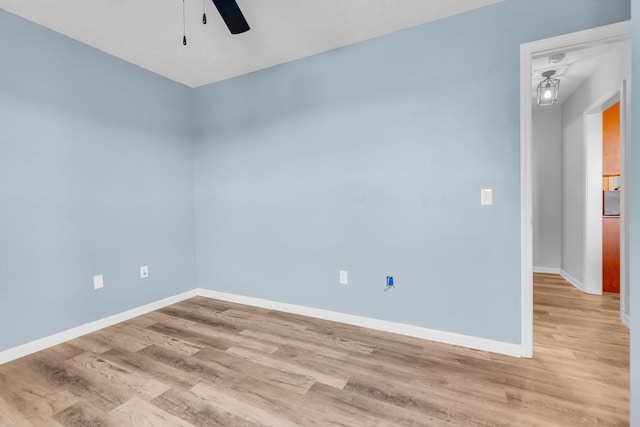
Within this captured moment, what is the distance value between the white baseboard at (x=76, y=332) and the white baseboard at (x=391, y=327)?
664 millimetres

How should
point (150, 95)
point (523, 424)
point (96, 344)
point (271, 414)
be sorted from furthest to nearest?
1. point (150, 95)
2. point (96, 344)
3. point (271, 414)
4. point (523, 424)

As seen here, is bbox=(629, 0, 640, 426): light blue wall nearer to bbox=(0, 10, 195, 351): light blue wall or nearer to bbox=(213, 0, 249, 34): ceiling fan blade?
bbox=(213, 0, 249, 34): ceiling fan blade

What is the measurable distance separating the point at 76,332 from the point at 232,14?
106 inches

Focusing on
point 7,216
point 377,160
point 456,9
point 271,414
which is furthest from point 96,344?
point 456,9

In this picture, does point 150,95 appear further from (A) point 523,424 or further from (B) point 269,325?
(A) point 523,424

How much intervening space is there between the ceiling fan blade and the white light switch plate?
194cm

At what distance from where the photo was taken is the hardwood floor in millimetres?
1516

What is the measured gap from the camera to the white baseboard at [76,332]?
2100 millimetres

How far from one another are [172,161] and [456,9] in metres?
2.99

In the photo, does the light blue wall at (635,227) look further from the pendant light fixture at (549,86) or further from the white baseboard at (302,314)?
the pendant light fixture at (549,86)

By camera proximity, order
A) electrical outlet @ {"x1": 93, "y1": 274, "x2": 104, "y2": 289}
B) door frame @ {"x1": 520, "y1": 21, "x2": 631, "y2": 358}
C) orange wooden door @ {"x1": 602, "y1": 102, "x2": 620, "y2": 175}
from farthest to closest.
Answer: orange wooden door @ {"x1": 602, "y1": 102, "x2": 620, "y2": 175}, electrical outlet @ {"x1": 93, "y1": 274, "x2": 104, "y2": 289}, door frame @ {"x1": 520, "y1": 21, "x2": 631, "y2": 358}

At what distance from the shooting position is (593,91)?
3256mm

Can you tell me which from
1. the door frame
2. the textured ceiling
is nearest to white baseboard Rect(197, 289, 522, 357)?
the door frame

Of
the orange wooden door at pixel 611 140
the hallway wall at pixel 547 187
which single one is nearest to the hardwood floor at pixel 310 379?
the orange wooden door at pixel 611 140
